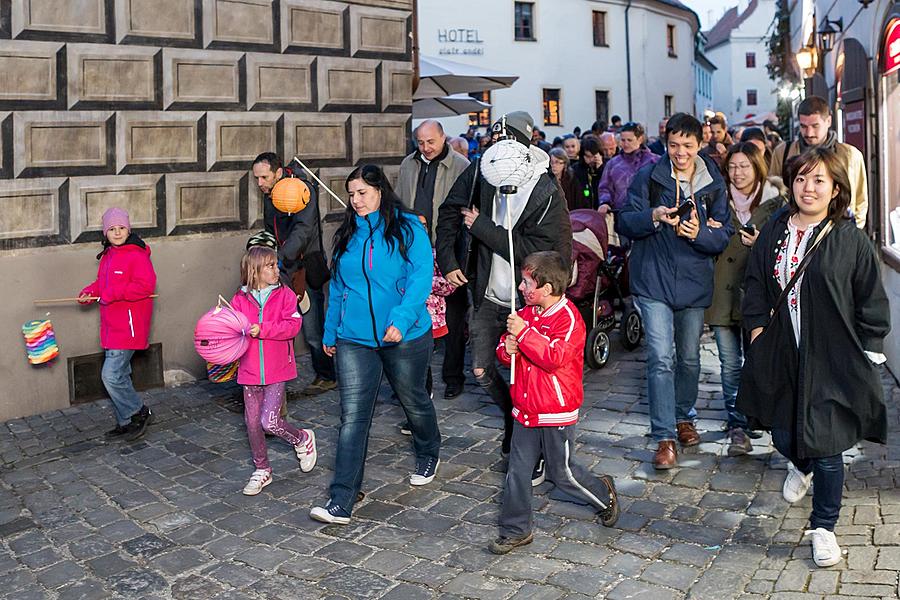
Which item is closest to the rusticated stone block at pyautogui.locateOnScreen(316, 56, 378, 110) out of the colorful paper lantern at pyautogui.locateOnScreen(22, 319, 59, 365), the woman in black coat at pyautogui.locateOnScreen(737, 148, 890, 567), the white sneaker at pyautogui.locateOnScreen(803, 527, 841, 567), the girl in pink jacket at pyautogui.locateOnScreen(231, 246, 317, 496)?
the colorful paper lantern at pyautogui.locateOnScreen(22, 319, 59, 365)

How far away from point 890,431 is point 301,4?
582 centimetres

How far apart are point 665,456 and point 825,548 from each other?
1571mm

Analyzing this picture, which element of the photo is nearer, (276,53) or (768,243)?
(768,243)

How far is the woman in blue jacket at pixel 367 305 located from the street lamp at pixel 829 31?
954 cm

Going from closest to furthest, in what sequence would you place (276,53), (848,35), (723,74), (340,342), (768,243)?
(768,243) < (340,342) < (276,53) < (848,35) < (723,74)

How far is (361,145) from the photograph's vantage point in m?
10.2

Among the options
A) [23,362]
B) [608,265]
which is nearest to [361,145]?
[608,265]

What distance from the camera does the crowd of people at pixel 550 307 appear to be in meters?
4.85

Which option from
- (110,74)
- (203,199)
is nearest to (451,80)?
(203,199)

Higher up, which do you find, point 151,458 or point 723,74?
point 723,74

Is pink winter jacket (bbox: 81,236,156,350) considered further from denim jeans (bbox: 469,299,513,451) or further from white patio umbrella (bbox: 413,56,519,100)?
white patio umbrella (bbox: 413,56,519,100)

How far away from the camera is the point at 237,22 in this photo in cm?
907

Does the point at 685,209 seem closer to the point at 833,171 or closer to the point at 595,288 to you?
the point at 833,171

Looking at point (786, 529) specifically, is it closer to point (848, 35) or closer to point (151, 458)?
point (151, 458)
